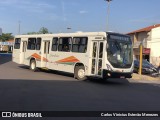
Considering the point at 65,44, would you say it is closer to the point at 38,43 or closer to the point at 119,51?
A: the point at 38,43

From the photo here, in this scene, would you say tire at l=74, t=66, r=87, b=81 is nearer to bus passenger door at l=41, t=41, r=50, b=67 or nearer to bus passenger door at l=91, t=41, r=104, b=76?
bus passenger door at l=91, t=41, r=104, b=76

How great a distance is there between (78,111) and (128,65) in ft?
33.4

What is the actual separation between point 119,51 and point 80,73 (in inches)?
115

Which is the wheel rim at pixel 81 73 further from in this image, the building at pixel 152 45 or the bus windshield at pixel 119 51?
the building at pixel 152 45

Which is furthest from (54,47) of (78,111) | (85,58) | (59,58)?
(78,111)

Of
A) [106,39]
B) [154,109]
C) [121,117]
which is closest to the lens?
[121,117]

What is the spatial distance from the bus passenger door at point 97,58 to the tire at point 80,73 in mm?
926

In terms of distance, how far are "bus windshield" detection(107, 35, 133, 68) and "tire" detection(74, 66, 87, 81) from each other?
91.8 inches

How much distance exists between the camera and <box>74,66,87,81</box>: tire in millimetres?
20434

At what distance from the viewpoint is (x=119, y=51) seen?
1927cm

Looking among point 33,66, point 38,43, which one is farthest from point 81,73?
point 33,66

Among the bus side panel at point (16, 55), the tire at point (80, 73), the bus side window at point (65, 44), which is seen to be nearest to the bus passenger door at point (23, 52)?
the bus side panel at point (16, 55)

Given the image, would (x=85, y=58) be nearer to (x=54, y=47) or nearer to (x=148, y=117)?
(x=54, y=47)

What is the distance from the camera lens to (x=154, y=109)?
1106 centimetres
